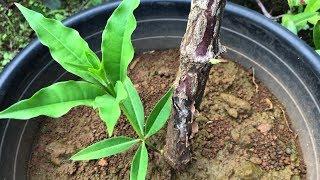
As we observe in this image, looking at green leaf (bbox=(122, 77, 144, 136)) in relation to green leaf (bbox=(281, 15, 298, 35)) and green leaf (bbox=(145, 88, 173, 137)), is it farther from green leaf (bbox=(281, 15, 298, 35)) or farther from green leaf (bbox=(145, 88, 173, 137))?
green leaf (bbox=(281, 15, 298, 35))

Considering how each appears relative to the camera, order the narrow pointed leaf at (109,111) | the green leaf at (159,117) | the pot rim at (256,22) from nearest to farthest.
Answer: the narrow pointed leaf at (109,111) → the green leaf at (159,117) → the pot rim at (256,22)

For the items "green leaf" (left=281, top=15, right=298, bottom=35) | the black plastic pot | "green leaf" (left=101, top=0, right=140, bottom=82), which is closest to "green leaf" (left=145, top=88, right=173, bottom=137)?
"green leaf" (left=101, top=0, right=140, bottom=82)

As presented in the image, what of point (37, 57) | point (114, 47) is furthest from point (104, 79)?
point (37, 57)

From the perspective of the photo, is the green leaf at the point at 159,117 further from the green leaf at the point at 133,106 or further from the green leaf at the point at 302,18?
the green leaf at the point at 302,18

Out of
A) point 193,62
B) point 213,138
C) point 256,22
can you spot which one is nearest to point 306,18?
point 256,22

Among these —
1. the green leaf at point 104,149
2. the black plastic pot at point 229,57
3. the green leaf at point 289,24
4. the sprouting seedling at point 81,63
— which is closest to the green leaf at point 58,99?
the sprouting seedling at point 81,63

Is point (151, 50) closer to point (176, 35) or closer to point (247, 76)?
point (176, 35)
